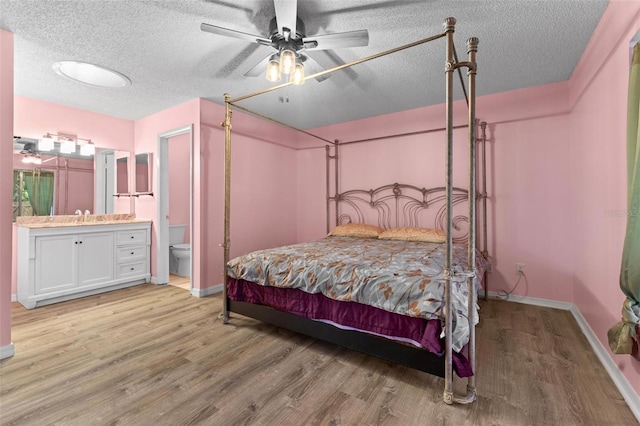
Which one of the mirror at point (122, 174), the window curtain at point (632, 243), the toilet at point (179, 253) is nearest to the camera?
the window curtain at point (632, 243)

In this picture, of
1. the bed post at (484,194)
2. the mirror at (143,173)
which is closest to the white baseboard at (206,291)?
the mirror at (143,173)

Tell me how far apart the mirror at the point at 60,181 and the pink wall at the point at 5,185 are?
5.85ft

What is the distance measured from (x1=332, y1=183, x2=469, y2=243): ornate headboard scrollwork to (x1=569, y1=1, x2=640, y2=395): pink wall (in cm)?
116

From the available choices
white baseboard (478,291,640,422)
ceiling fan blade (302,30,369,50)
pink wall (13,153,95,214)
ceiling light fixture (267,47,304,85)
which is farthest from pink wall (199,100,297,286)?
white baseboard (478,291,640,422)

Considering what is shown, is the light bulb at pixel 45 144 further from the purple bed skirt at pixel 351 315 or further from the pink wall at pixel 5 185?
the purple bed skirt at pixel 351 315

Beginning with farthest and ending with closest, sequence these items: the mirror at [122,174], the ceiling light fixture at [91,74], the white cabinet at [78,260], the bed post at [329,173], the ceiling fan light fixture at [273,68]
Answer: the bed post at [329,173], the mirror at [122,174], the white cabinet at [78,260], the ceiling light fixture at [91,74], the ceiling fan light fixture at [273,68]

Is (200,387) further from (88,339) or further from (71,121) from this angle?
(71,121)

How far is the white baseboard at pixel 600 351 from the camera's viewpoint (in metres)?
1.61

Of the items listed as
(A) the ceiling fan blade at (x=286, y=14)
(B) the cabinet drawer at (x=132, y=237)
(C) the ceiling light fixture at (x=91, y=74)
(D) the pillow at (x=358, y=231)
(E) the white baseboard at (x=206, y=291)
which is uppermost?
(C) the ceiling light fixture at (x=91, y=74)

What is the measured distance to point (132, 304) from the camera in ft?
11.0

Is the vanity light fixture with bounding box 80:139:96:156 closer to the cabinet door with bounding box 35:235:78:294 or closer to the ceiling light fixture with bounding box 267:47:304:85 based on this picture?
the cabinet door with bounding box 35:235:78:294

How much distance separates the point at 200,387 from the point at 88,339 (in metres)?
1.40

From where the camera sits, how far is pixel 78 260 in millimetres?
3543

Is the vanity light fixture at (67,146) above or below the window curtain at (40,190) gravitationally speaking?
above
